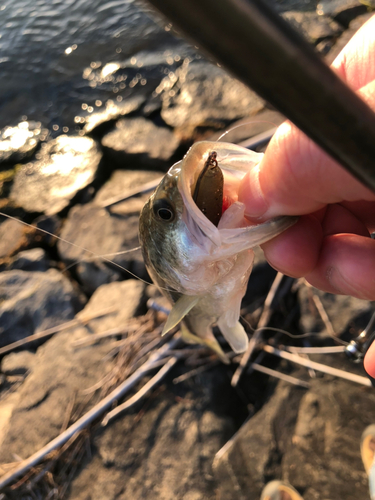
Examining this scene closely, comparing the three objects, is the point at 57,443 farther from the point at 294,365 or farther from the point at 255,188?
the point at 255,188

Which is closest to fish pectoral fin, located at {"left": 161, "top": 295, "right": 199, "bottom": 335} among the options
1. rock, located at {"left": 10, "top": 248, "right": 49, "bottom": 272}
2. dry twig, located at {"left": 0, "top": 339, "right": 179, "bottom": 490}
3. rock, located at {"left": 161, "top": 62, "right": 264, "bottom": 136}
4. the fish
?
the fish

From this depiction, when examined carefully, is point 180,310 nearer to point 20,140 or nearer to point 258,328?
point 258,328

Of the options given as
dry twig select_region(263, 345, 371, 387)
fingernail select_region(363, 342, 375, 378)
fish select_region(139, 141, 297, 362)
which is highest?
fish select_region(139, 141, 297, 362)

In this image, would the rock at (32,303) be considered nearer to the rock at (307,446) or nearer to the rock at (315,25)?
the rock at (307,446)

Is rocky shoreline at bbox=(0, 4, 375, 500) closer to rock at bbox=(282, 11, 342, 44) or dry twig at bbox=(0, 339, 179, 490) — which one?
dry twig at bbox=(0, 339, 179, 490)

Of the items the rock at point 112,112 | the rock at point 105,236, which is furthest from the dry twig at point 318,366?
the rock at point 112,112

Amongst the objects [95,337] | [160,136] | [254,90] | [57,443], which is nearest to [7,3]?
[160,136]
